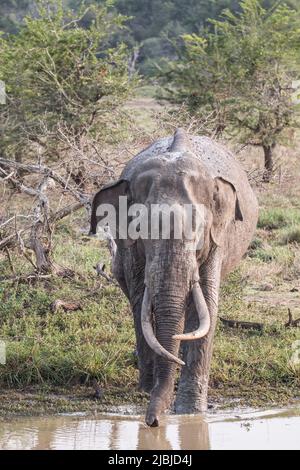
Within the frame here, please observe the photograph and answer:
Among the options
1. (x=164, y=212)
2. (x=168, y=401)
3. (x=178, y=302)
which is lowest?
(x=168, y=401)

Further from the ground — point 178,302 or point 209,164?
point 209,164

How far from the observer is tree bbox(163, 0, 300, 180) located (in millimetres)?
15430

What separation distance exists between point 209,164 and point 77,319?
213 cm

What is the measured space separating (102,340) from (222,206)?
188 centimetres

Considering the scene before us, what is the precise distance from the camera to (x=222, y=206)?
6.64 m

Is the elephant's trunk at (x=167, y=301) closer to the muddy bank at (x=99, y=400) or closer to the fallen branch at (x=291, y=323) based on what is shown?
the muddy bank at (x=99, y=400)

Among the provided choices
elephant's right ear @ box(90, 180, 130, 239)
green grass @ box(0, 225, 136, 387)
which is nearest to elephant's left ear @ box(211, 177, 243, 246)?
elephant's right ear @ box(90, 180, 130, 239)

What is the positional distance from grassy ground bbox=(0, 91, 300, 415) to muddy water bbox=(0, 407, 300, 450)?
27 centimetres

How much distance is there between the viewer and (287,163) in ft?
50.6

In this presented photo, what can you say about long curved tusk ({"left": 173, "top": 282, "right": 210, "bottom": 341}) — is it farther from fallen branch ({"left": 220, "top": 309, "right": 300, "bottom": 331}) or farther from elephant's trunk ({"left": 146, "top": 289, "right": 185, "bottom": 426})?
fallen branch ({"left": 220, "top": 309, "right": 300, "bottom": 331})

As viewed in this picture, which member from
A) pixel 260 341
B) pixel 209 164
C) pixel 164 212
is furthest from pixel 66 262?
pixel 164 212

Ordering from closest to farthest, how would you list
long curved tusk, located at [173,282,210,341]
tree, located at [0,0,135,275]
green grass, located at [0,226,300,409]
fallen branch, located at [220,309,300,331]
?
long curved tusk, located at [173,282,210,341]
green grass, located at [0,226,300,409]
fallen branch, located at [220,309,300,331]
tree, located at [0,0,135,275]
